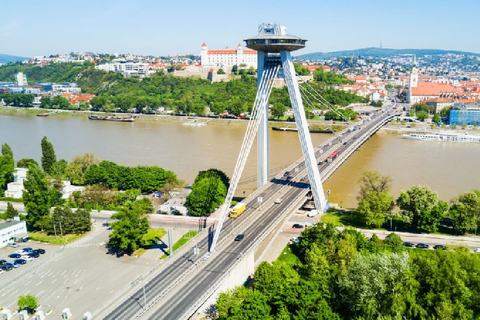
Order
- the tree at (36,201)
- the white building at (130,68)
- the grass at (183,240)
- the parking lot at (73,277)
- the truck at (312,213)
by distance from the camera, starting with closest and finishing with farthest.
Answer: the parking lot at (73,277), the grass at (183,240), the tree at (36,201), the truck at (312,213), the white building at (130,68)

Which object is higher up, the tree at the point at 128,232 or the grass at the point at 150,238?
the tree at the point at 128,232

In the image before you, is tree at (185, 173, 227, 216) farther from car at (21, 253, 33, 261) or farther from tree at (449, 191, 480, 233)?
tree at (449, 191, 480, 233)

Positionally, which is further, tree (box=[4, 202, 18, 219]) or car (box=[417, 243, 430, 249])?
tree (box=[4, 202, 18, 219])

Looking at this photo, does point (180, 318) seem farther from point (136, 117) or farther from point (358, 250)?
point (136, 117)

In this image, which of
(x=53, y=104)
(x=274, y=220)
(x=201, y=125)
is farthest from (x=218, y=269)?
(x=53, y=104)

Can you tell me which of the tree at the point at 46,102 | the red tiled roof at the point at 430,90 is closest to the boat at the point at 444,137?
the red tiled roof at the point at 430,90

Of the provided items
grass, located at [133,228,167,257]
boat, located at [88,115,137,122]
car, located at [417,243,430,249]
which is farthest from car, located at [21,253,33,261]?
boat, located at [88,115,137,122]

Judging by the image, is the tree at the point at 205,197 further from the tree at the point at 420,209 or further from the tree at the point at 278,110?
the tree at the point at 278,110
